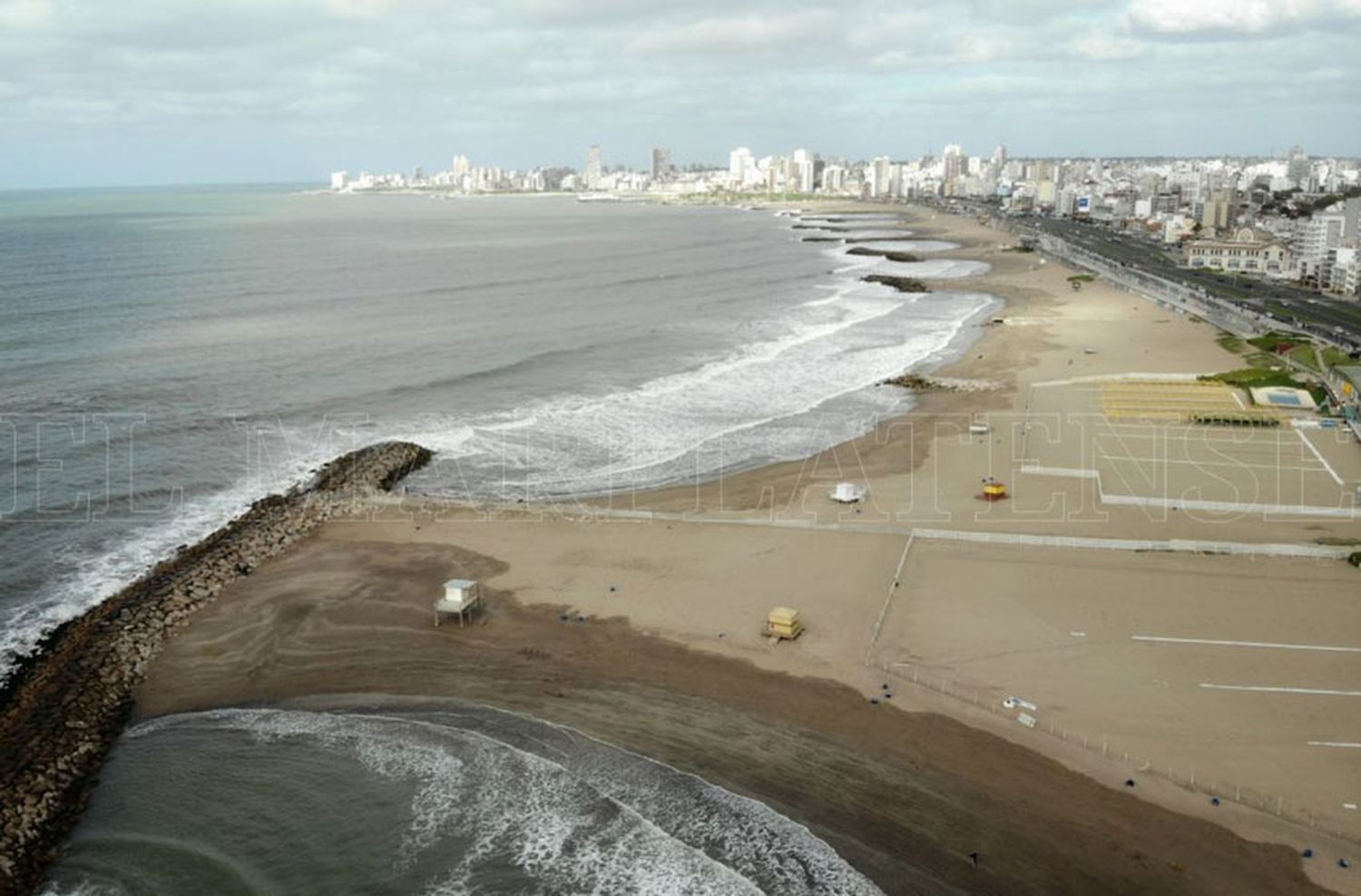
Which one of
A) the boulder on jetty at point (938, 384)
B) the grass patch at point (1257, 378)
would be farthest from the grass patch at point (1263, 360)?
the boulder on jetty at point (938, 384)

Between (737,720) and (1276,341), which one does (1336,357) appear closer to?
(1276,341)

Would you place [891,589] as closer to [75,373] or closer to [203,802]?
[203,802]

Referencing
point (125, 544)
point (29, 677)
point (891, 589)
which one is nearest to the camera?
point (29, 677)

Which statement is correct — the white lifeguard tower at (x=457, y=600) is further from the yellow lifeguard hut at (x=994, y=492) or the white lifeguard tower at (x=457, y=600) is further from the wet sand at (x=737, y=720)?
the yellow lifeguard hut at (x=994, y=492)

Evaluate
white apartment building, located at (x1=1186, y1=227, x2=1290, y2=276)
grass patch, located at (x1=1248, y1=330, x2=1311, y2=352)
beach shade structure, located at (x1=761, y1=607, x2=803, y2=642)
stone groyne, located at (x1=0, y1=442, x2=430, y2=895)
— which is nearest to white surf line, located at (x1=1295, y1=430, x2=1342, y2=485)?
grass patch, located at (x1=1248, y1=330, x2=1311, y2=352)

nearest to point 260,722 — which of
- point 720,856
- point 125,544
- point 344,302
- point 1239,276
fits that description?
point 720,856

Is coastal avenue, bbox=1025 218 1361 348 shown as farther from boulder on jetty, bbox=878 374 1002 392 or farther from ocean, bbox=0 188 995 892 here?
boulder on jetty, bbox=878 374 1002 392
